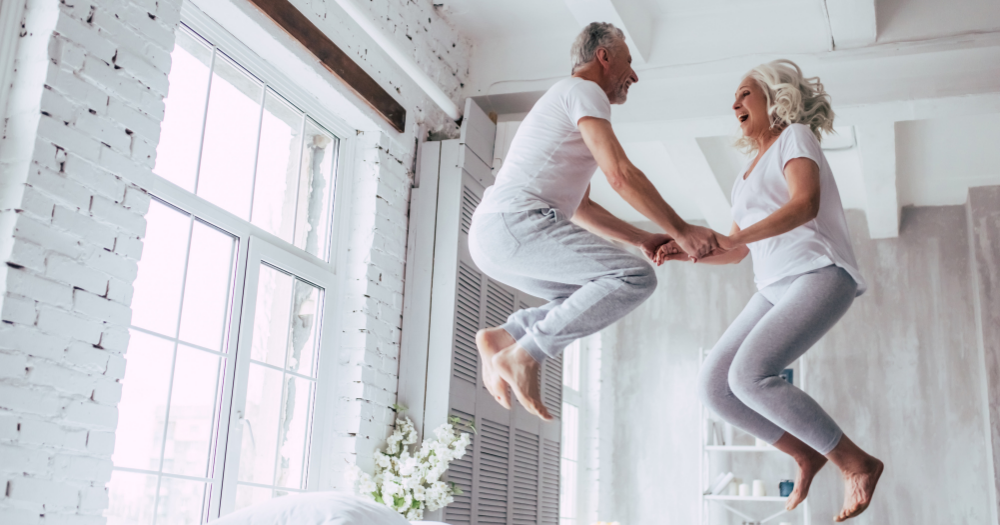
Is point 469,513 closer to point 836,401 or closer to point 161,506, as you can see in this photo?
point 161,506

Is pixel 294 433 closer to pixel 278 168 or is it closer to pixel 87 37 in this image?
pixel 278 168

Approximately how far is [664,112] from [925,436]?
332 cm

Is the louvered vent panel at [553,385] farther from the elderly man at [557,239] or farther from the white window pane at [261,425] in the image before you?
A: the elderly man at [557,239]

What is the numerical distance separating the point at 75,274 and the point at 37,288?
5.1 inches

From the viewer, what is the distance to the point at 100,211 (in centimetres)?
239

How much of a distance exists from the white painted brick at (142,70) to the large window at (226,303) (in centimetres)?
24

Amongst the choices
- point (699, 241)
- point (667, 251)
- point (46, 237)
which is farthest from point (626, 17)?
Result: point (46, 237)

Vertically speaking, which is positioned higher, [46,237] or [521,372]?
[46,237]

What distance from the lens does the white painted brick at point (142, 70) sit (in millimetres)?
2504

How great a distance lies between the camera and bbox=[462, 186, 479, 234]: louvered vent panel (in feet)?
13.8

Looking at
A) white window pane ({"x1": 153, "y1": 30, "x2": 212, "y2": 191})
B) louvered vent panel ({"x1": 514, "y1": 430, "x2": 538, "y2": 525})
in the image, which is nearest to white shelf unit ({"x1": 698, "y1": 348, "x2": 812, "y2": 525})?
louvered vent panel ({"x1": 514, "y1": 430, "x2": 538, "y2": 525})

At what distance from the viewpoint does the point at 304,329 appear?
3.61 m

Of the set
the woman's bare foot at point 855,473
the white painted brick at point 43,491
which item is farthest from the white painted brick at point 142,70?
the woman's bare foot at point 855,473

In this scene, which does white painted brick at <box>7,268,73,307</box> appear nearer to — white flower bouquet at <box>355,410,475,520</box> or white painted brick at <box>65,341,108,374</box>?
white painted brick at <box>65,341,108,374</box>
